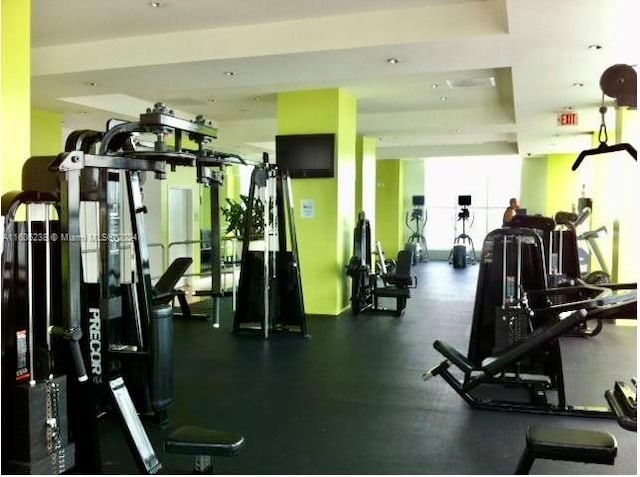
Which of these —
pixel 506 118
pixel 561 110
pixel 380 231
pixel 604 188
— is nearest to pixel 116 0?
pixel 561 110

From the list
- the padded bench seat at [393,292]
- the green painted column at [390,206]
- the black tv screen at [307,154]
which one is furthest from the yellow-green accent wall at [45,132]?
the green painted column at [390,206]

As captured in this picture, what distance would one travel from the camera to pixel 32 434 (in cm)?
253

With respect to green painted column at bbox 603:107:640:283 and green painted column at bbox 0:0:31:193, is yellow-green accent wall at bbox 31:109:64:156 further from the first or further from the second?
green painted column at bbox 603:107:640:283

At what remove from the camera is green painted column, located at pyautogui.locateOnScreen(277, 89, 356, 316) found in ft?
24.7

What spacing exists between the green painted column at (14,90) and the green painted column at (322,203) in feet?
14.5

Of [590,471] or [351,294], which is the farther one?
[351,294]

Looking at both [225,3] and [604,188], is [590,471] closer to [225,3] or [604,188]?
[225,3]

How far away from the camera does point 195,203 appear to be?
11.7m

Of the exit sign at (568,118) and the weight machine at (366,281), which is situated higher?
the exit sign at (568,118)

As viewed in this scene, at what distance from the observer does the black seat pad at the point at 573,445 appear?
7.02 feet

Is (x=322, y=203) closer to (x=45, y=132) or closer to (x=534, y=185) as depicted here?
(x=45, y=132)

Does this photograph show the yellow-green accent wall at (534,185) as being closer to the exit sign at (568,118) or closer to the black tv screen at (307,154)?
the exit sign at (568,118)

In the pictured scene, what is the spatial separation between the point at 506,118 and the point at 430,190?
7.66m

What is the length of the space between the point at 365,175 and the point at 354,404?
7.00m
